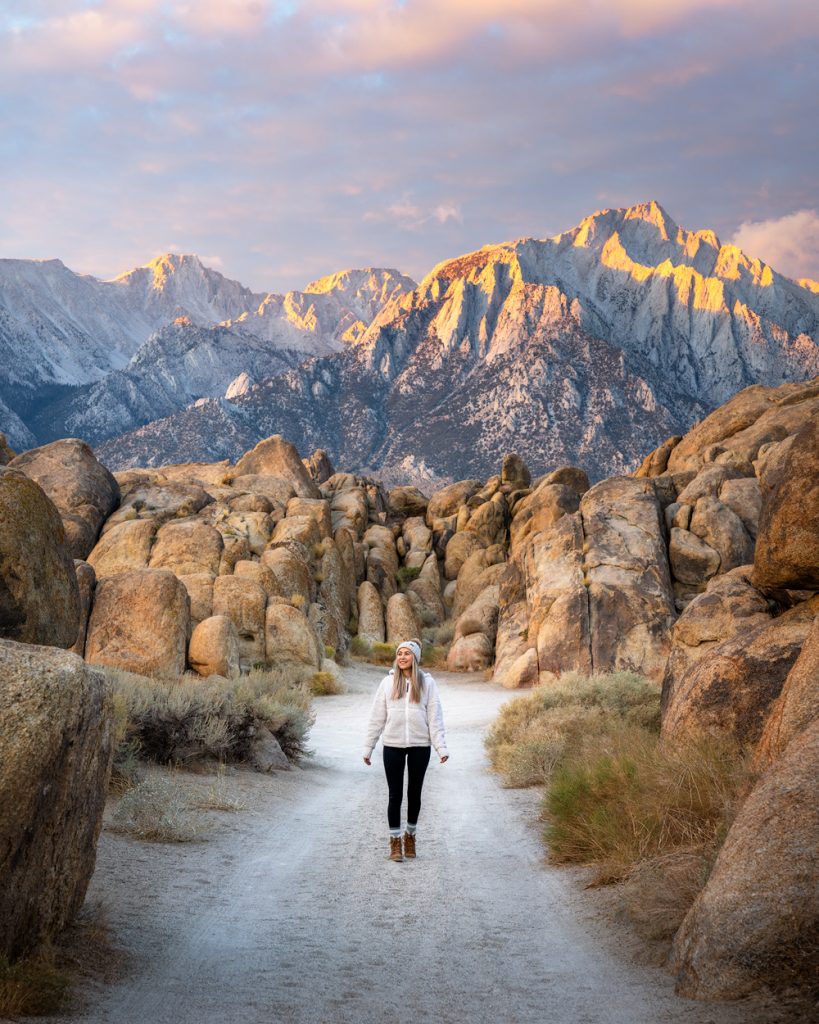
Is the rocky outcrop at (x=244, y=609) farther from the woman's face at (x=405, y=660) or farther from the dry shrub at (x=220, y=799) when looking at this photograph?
the woman's face at (x=405, y=660)

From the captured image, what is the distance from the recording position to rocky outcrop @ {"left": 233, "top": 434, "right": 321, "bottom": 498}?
4831 centimetres

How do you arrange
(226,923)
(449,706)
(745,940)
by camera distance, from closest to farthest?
(745,940), (226,923), (449,706)

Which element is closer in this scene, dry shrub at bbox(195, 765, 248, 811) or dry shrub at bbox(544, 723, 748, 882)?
dry shrub at bbox(544, 723, 748, 882)

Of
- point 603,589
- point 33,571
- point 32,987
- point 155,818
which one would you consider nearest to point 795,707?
point 32,987

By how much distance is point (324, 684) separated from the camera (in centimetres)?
2916

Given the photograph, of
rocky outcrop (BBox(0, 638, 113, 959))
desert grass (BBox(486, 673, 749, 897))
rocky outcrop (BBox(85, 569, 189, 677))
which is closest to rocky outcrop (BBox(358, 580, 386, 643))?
rocky outcrop (BBox(85, 569, 189, 677))

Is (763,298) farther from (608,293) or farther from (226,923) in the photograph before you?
(226,923)

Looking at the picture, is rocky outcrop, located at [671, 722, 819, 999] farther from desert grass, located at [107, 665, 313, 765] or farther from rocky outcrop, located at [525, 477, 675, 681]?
rocky outcrop, located at [525, 477, 675, 681]

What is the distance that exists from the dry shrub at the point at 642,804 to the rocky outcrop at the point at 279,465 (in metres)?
38.2

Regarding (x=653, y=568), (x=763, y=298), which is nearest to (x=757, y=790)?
(x=653, y=568)

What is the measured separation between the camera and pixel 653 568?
1220 inches

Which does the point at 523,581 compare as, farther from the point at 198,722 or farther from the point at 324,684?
the point at 198,722

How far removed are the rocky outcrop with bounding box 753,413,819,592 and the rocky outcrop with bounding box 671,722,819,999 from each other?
5.42 meters

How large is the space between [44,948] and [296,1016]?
1430 millimetres
